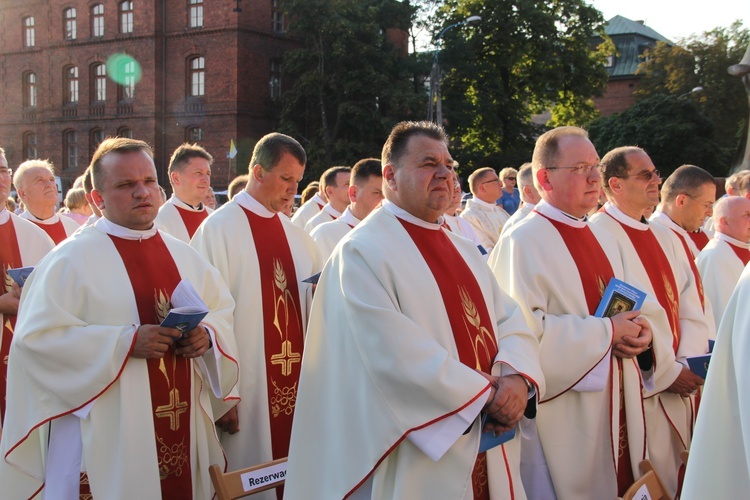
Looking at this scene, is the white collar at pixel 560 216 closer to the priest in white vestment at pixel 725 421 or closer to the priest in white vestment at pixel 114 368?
the priest in white vestment at pixel 114 368

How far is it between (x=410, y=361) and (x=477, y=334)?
1.66ft

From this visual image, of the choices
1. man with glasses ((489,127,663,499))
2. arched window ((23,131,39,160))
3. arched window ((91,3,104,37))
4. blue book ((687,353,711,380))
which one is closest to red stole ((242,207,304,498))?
man with glasses ((489,127,663,499))

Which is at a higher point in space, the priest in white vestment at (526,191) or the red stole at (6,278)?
the priest in white vestment at (526,191)

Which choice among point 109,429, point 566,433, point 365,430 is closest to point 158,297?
point 109,429

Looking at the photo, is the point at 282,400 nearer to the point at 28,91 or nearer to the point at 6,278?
the point at 6,278

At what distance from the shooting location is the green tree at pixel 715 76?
40.7 metres

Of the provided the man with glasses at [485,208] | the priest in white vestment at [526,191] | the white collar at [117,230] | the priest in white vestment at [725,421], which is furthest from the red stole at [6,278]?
the man with glasses at [485,208]

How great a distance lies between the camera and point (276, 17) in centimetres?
3888

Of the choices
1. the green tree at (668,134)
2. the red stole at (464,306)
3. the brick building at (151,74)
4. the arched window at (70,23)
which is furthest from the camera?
the arched window at (70,23)

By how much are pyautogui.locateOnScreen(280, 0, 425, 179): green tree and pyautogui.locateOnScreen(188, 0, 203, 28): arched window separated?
4.96 meters

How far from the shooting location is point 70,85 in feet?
136

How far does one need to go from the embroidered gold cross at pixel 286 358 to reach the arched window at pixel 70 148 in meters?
38.9

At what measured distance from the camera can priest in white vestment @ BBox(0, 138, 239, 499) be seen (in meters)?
3.63

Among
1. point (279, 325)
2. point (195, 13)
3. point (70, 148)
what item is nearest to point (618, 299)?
point (279, 325)
